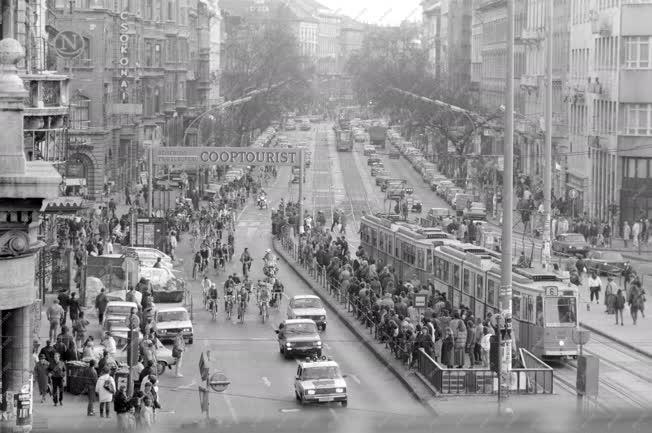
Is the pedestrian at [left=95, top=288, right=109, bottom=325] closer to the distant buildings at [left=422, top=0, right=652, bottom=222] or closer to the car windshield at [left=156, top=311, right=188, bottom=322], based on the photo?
the car windshield at [left=156, top=311, right=188, bottom=322]

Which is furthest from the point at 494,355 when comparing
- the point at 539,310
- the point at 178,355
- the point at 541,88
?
the point at 541,88

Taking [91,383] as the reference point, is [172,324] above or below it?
below

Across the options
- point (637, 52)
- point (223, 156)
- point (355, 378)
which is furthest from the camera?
point (637, 52)

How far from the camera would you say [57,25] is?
282 feet

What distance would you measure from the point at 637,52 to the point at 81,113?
32.8 meters

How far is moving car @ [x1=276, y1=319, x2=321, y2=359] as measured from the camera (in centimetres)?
3838

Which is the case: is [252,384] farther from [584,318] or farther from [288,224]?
[288,224]

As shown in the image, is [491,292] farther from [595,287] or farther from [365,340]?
[595,287]

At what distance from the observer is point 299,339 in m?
38.4

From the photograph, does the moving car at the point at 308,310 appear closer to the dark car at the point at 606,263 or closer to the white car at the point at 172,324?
the white car at the point at 172,324

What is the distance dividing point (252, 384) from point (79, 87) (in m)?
59.4

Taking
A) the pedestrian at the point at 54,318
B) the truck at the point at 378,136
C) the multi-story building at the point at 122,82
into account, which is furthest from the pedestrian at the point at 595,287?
the truck at the point at 378,136

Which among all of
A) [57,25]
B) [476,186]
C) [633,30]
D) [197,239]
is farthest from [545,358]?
[476,186]

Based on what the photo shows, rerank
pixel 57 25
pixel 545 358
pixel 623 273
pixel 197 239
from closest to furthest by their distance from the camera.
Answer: pixel 545 358
pixel 623 273
pixel 197 239
pixel 57 25
